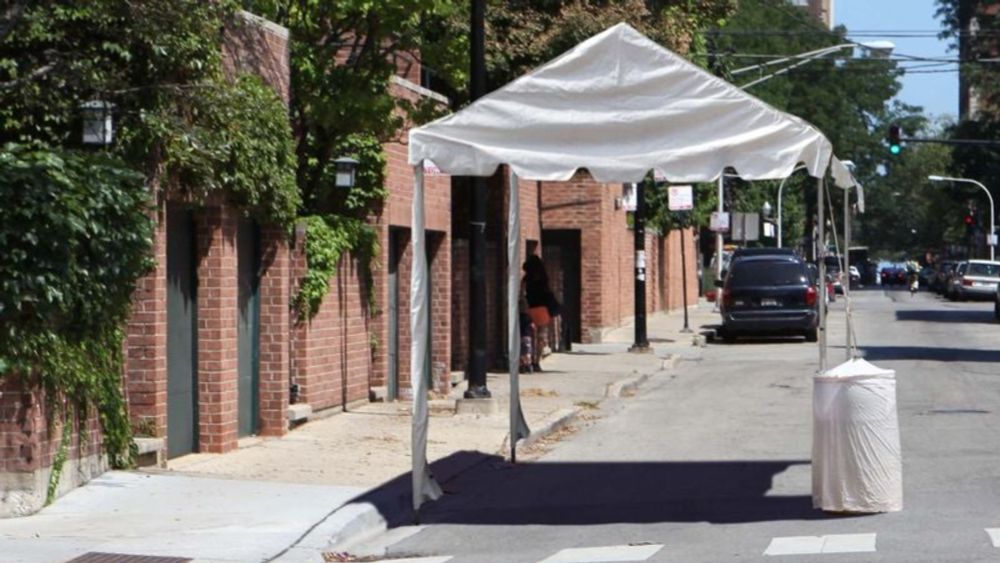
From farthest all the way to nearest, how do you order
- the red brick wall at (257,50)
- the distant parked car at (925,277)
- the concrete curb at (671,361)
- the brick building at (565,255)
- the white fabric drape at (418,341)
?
the distant parked car at (925,277)
the concrete curb at (671,361)
the brick building at (565,255)
the red brick wall at (257,50)
the white fabric drape at (418,341)

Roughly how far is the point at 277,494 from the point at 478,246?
7.04 metres

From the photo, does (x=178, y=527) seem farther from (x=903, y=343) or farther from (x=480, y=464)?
(x=903, y=343)

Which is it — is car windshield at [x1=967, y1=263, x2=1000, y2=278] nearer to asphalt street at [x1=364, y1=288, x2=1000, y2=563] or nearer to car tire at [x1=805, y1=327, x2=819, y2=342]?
car tire at [x1=805, y1=327, x2=819, y2=342]

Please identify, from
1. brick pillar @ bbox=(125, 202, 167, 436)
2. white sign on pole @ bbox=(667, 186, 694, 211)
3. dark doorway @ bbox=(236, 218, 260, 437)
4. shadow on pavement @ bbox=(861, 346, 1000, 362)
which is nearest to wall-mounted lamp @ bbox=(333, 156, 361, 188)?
dark doorway @ bbox=(236, 218, 260, 437)

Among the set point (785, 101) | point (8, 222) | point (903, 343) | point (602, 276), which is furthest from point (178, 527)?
point (785, 101)

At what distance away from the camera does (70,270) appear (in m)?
12.4

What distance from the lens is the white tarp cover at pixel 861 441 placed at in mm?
11797

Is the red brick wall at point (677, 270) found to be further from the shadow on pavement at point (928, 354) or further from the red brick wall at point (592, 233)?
the shadow on pavement at point (928, 354)

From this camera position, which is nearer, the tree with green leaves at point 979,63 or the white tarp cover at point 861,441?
the white tarp cover at point 861,441

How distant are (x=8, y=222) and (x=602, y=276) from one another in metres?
25.0

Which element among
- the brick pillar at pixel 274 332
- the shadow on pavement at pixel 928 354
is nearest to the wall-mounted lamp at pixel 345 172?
the brick pillar at pixel 274 332

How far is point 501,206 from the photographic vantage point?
28.3 metres

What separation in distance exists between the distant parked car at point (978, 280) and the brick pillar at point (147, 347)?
59336mm

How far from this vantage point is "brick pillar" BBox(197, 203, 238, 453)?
51.4 ft
